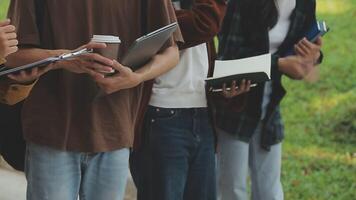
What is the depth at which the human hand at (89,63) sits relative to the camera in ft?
7.27

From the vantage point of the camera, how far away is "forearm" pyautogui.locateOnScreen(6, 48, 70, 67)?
2316 millimetres

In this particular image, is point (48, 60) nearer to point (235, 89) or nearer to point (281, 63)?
point (235, 89)

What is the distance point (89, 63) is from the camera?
2270mm

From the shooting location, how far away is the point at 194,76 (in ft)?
9.70

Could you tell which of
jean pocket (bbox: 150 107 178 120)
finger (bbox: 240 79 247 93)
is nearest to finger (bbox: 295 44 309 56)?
finger (bbox: 240 79 247 93)

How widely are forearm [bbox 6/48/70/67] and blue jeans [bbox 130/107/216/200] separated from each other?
0.71 metres

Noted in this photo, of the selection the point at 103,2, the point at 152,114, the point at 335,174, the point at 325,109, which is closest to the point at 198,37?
the point at 152,114

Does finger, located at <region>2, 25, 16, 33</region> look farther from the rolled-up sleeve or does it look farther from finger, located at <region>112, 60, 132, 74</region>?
finger, located at <region>112, 60, 132, 74</region>

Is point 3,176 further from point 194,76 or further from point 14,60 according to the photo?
point 14,60

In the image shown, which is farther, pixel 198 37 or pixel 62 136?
pixel 198 37

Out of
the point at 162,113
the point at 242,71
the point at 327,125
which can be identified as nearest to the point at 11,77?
the point at 162,113

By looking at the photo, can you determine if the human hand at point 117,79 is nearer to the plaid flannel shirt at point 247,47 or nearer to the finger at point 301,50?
the plaid flannel shirt at point 247,47

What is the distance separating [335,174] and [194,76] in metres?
2.47

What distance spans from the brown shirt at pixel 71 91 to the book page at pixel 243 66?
58 cm
